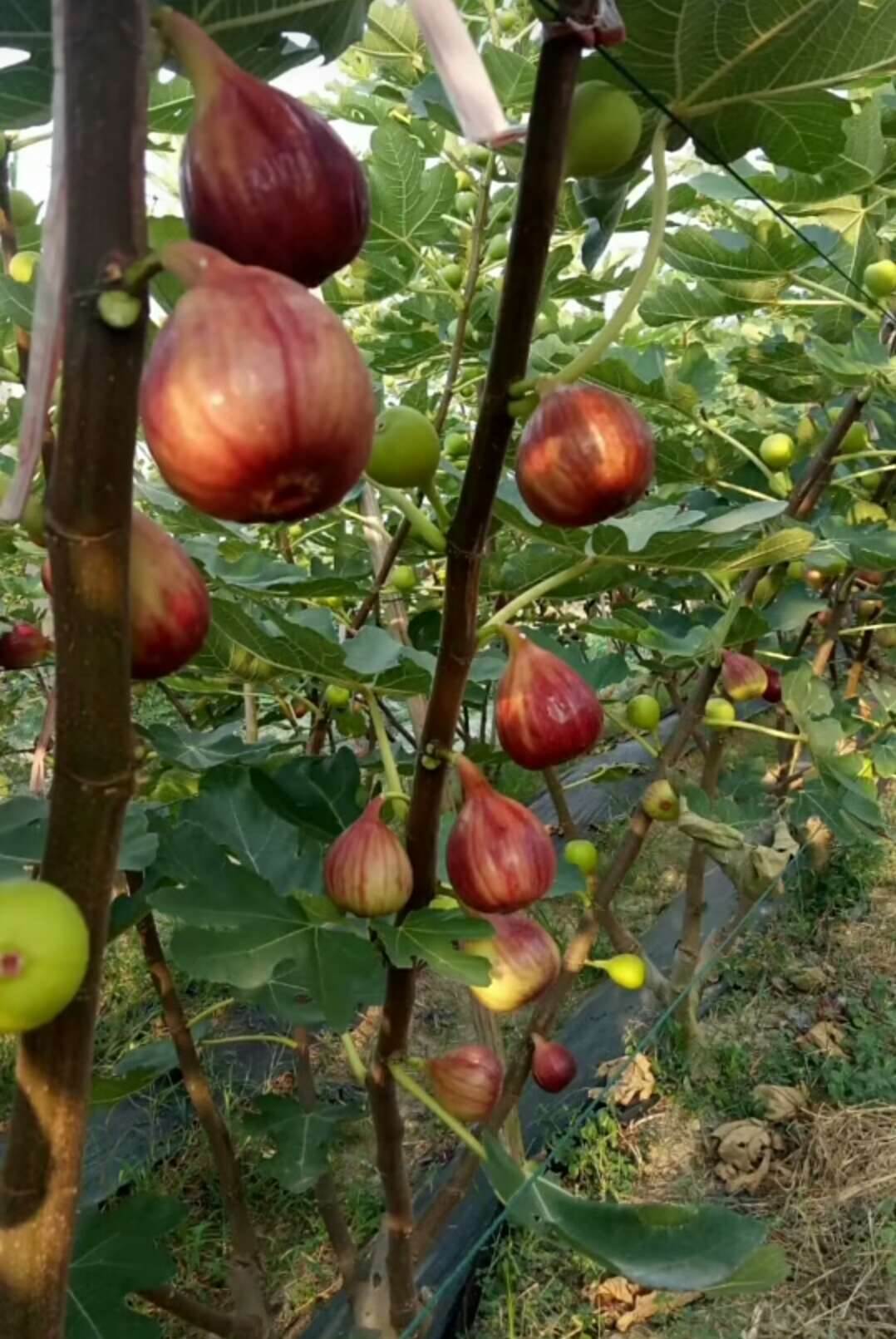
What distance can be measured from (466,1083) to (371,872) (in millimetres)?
281

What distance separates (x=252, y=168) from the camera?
350 millimetres

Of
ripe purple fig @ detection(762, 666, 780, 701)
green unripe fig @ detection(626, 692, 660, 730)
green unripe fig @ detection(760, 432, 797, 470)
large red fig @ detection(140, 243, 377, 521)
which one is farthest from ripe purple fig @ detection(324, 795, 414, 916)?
ripe purple fig @ detection(762, 666, 780, 701)

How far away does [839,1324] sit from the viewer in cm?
143

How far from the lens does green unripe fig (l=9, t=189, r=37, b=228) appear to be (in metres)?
0.85

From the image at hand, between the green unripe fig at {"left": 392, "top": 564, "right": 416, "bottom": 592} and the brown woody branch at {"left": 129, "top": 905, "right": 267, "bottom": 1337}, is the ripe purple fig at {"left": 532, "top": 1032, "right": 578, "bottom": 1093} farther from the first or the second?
the green unripe fig at {"left": 392, "top": 564, "right": 416, "bottom": 592}

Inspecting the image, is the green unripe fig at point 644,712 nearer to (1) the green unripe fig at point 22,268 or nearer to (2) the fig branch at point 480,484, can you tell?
(2) the fig branch at point 480,484

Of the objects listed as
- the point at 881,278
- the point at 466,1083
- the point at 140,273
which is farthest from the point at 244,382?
the point at 881,278

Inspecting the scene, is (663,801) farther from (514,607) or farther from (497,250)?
(497,250)

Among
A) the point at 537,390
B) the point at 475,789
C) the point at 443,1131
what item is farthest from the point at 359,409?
the point at 443,1131

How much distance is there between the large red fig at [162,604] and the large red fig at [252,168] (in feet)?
0.35

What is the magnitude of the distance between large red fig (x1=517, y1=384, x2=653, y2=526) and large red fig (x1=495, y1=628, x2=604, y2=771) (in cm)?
15

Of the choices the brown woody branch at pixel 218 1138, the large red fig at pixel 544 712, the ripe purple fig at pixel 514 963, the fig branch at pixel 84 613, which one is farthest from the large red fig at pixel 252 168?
the brown woody branch at pixel 218 1138

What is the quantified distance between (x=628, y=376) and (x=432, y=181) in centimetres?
36

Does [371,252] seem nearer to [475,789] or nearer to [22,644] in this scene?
[22,644]
